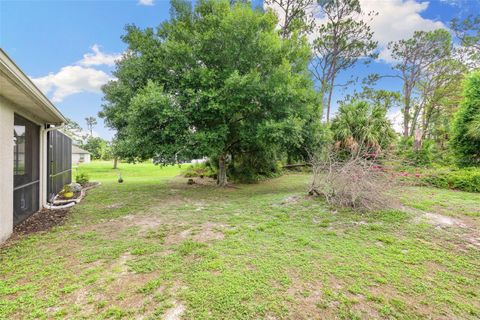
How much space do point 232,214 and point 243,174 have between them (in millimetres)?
6456

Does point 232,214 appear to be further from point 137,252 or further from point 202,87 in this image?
point 202,87

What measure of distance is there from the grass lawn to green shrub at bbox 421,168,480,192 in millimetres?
4127

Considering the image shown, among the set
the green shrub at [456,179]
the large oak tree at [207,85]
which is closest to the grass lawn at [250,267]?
the large oak tree at [207,85]

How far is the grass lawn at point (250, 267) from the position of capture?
2.12m

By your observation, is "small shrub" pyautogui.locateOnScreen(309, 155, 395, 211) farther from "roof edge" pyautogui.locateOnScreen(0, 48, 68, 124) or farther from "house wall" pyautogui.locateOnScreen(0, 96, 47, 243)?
"house wall" pyautogui.locateOnScreen(0, 96, 47, 243)

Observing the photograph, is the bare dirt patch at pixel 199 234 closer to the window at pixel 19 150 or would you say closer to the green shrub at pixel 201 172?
the window at pixel 19 150

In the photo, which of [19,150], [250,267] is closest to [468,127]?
[250,267]


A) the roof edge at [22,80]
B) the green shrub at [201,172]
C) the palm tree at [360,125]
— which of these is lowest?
the green shrub at [201,172]

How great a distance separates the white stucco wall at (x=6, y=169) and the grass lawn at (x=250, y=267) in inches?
16.3

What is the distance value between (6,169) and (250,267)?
14.4 feet

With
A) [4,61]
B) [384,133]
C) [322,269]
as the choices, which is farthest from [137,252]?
[384,133]

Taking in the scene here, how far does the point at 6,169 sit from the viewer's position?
388 centimetres

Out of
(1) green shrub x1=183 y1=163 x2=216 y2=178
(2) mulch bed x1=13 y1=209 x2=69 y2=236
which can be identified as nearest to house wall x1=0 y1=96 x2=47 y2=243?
(2) mulch bed x1=13 y1=209 x2=69 y2=236

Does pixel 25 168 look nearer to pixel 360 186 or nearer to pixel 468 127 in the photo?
pixel 360 186
